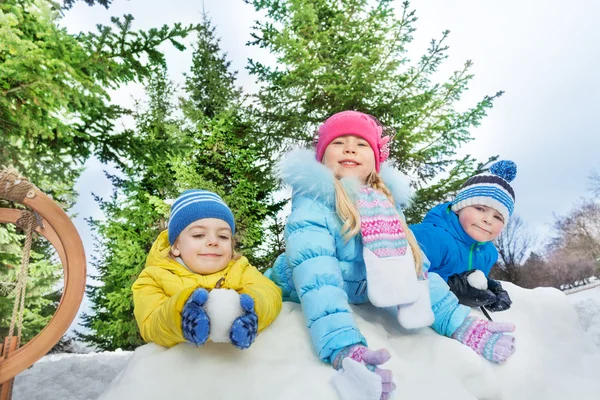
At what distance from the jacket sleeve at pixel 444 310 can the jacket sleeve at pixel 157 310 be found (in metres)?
1.11

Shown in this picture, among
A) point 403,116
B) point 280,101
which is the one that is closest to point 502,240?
point 403,116

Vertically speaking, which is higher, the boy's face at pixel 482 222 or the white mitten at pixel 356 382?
the boy's face at pixel 482 222

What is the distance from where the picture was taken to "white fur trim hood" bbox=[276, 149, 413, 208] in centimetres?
196

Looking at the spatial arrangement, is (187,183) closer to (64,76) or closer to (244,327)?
(64,76)

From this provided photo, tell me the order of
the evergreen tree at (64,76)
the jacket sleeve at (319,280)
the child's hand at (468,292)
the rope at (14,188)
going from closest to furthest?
the jacket sleeve at (319,280) → the rope at (14,188) → the child's hand at (468,292) → the evergreen tree at (64,76)

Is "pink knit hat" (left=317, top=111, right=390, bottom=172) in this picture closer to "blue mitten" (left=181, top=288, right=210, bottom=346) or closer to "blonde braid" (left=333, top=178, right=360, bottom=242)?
"blonde braid" (left=333, top=178, right=360, bottom=242)

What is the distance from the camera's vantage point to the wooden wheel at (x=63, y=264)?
1655 millimetres

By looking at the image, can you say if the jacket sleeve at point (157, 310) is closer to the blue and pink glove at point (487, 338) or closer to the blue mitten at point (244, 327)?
the blue mitten at point (244, 327)

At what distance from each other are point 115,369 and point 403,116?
527 cm

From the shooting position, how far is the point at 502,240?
11.9 m

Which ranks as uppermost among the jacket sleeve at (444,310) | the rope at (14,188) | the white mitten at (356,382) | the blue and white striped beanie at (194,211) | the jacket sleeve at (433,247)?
the rope at (14,188)

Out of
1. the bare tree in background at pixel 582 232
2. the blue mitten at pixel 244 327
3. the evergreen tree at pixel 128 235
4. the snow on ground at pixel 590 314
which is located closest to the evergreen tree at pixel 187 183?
the evergreen tree at pixel 128 235

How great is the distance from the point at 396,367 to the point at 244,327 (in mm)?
590

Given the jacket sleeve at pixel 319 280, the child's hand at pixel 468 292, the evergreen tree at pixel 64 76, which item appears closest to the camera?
the jacket sleeve at pixel 319 280
